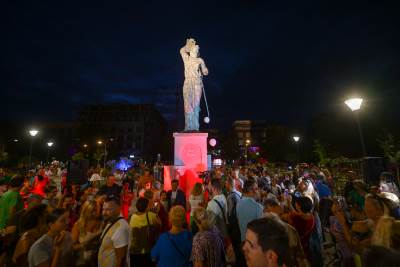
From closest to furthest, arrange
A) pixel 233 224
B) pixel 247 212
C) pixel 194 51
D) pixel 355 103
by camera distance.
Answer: pixel 247 212, pixel 233 224, pixel 355 103, pixel 194 51

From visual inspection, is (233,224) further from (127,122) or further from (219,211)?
(127,122)

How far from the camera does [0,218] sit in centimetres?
580

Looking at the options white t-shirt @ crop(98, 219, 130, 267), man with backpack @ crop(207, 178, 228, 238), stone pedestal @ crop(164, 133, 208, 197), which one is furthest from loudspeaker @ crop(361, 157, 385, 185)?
white t-shirt @ crop(98, 219, 130, 267)

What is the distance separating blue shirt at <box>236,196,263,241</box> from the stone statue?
9391 mm

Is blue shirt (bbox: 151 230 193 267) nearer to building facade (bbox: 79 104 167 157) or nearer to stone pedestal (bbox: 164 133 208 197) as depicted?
stone pedestal (bbox: 164 133 208 197)

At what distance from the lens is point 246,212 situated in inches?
195

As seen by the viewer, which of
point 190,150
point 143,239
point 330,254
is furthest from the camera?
point 190,150

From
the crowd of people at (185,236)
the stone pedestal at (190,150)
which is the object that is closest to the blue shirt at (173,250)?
the crowd of people at (185,236)

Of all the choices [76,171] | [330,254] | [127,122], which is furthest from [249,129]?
[330,254]

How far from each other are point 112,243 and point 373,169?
9988 mm

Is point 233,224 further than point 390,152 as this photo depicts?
No

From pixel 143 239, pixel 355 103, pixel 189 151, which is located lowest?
pixel 143 239

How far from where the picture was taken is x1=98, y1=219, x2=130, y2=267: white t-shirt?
11.3ft

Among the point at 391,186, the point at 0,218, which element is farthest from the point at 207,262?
the point at 391,186
